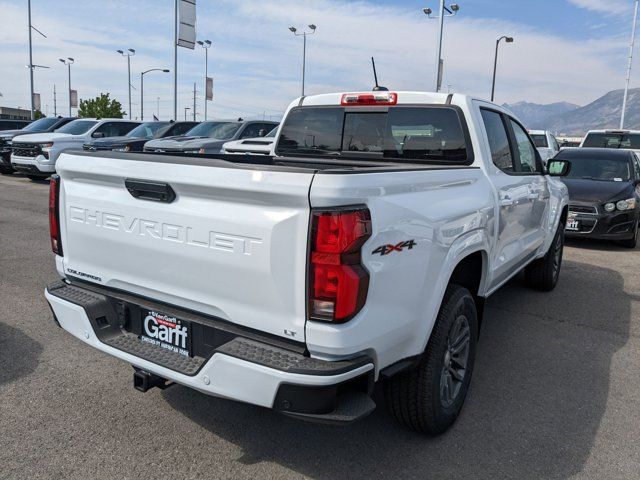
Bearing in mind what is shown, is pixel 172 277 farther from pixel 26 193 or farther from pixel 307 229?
pixel 26 193

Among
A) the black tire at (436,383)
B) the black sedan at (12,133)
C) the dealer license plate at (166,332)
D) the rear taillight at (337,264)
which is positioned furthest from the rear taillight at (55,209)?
the black sedan at (12,133)

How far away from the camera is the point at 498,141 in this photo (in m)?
4.15

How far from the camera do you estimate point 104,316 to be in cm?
287

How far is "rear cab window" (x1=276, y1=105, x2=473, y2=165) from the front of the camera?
3852 mm

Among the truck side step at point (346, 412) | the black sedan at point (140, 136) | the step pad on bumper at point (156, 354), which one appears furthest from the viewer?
the black sedan at point (140, 136)

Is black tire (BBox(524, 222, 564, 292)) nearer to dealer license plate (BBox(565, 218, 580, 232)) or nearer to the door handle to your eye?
the door handle

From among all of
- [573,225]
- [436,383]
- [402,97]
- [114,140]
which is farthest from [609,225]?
[114,140]

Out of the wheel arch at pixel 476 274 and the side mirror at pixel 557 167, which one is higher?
the side mirror at pixel 557 167

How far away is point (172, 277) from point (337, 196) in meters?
0.97

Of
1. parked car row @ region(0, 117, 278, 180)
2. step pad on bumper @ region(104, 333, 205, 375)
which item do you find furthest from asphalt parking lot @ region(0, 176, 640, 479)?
parked car row @ region(0, 117, 278, 180)

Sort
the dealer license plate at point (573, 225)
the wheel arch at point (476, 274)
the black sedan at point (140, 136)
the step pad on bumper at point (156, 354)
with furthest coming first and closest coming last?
the black sedan at point (140, 136)
the dealer license plate at point (573, 225)
the wheel arch at point (476, 274)
the step pad on bumper at point (156, 354)

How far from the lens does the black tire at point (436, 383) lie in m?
2.81

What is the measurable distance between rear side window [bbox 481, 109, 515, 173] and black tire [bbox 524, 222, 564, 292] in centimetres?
185

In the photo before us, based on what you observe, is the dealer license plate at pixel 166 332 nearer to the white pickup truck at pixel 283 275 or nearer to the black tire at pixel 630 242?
the white pickup truck at pixel 283 275
